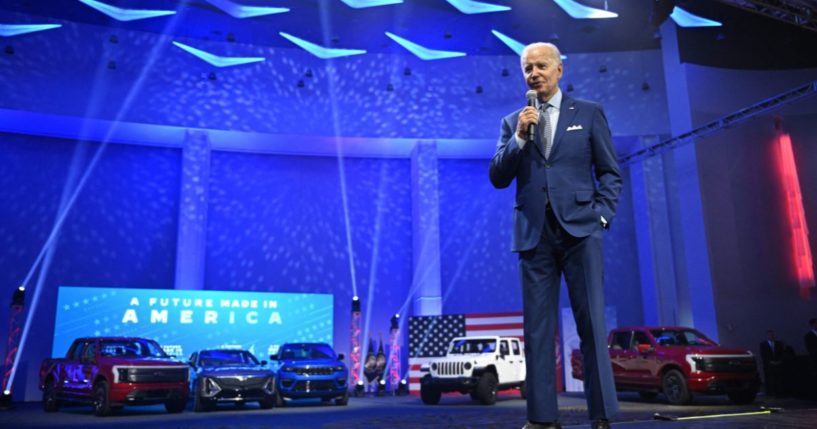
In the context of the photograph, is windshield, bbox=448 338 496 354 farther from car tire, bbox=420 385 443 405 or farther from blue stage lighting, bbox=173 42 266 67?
blue stage lighting, bbox=173 42 266 67

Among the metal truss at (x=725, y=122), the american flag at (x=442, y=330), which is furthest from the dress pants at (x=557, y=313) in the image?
the american flag at (x=442, y=330)

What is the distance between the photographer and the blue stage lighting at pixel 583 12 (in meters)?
14.6

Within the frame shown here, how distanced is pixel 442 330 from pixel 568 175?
1335cm

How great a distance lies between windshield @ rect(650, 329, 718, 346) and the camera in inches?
426

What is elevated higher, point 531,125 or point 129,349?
point 531,125

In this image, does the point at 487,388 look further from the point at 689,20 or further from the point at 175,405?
the point at 689,20

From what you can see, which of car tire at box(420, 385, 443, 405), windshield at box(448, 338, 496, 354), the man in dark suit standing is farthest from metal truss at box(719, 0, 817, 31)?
car tire at box(420, 385, 443, 405)

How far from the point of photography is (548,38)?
54.2 feet

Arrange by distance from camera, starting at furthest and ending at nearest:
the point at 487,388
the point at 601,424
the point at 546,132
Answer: the point at 487,388
the point at 546,132
the point at 601,424

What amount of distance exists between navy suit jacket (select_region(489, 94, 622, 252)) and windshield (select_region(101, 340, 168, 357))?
372 inches

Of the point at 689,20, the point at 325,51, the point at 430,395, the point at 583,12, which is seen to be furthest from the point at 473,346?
the point at 689,20

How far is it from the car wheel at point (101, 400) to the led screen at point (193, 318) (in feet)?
14.1

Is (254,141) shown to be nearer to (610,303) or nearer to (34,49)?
(34,49)

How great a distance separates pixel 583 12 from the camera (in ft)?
48.7
